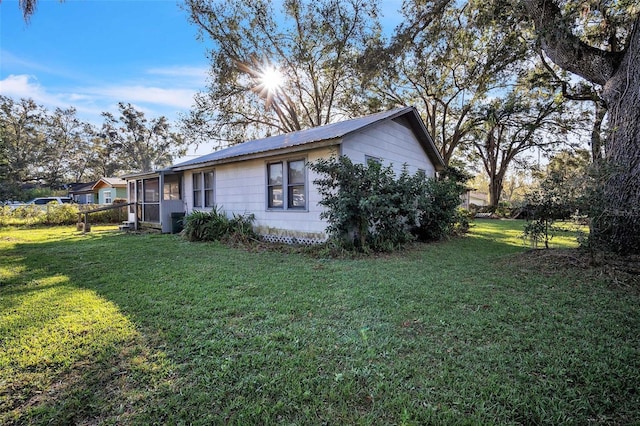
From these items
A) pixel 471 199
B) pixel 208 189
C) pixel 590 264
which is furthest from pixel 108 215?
pixel 471 199

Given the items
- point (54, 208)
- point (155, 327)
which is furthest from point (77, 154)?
point (155, 327)

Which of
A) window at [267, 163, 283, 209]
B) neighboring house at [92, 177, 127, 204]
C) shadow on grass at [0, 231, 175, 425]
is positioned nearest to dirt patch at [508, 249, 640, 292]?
shadow on grass at [0, 231, 175, 425]

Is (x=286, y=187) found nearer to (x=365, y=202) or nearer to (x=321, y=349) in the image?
(x=365, y=202)

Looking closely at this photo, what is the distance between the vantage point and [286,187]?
348 inches

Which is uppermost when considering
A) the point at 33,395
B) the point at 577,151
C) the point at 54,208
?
the point at 577,151

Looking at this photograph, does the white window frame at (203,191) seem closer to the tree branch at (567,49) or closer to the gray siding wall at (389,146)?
the gray siding wall at (389,146)

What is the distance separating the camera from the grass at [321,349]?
76.3 inches

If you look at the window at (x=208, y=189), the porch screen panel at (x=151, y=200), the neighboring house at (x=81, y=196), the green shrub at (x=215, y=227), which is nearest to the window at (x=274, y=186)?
the green shrub at (x=215, y=227)

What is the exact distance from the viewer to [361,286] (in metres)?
4.53

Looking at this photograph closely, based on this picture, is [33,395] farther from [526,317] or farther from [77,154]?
[77,154]

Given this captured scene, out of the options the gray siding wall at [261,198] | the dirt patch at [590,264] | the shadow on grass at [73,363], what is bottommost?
the shadow on grass at [73,363]

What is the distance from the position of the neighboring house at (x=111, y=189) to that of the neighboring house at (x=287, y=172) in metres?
14.9

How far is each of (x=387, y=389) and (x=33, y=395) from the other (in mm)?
2509

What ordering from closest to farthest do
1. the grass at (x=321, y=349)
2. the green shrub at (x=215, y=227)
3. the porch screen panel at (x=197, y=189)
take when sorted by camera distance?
1. the grass at (x=321, y=349)
2. the green shrub at (x=215, y=227)
3. the porch screen panel at (x=197, y=189)
